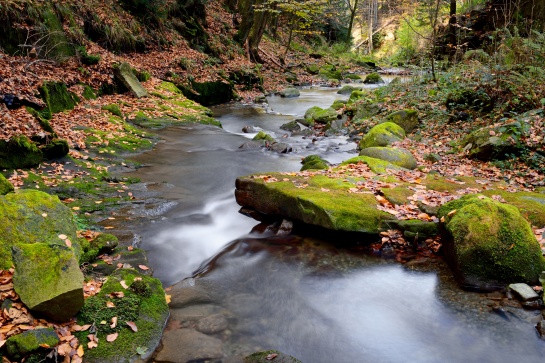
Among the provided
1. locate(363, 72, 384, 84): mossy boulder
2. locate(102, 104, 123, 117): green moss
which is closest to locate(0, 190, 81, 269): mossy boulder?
locate(102, 104, 123, 117): green moss

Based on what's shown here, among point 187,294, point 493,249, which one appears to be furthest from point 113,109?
point 493,249

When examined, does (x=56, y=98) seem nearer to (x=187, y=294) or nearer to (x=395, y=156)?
(x=187, y=294)

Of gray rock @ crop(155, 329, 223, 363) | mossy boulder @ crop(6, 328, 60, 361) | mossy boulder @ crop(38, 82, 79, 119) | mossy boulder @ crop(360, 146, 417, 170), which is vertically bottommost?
gray rock @ crop(155, 329, 223, 363)

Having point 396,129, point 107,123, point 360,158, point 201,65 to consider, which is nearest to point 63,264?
point 360,158

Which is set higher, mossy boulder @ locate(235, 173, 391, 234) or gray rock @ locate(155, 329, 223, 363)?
mossy boulder @ locate(235, 173, 391, 234)

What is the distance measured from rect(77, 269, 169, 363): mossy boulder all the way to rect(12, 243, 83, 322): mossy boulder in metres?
0.24

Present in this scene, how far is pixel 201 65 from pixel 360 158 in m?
12.5

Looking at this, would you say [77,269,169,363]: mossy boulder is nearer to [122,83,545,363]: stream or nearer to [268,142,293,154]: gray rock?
[122,83,545,363]: stream

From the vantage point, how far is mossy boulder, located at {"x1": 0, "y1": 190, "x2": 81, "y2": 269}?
375 cm

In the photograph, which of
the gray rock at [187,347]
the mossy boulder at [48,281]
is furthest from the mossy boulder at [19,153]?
the gray rock at [187,347]

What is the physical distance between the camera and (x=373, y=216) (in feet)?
18.4

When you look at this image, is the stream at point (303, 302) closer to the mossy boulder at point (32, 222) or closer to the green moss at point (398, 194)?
the green moss at point (398, 194)

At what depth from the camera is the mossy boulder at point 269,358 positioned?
345 cm

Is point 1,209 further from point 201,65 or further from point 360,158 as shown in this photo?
point 201,65
